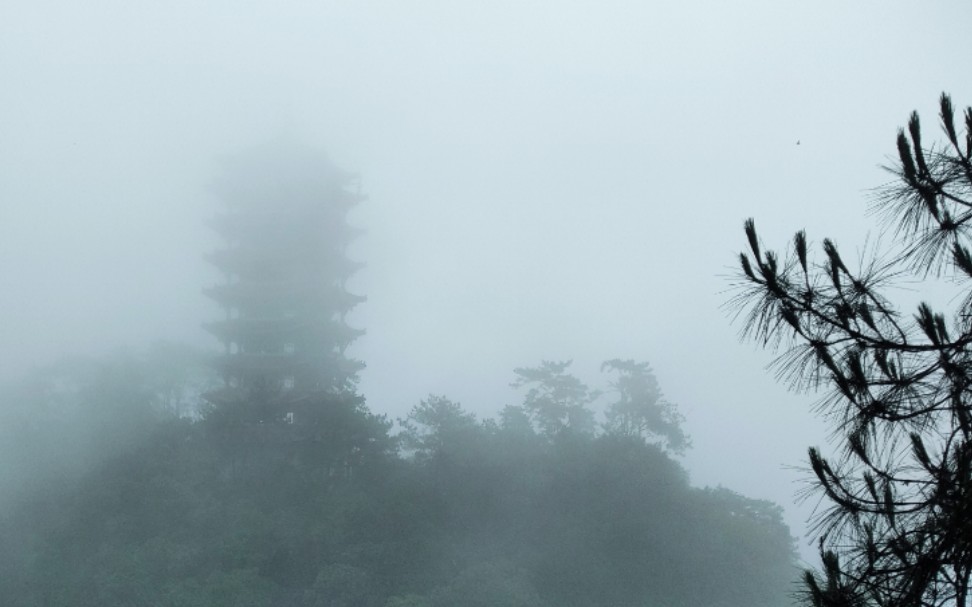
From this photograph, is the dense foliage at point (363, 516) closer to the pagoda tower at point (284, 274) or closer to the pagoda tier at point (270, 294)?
the pagoda tower at point (284, 274)

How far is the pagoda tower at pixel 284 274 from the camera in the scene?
541 inches

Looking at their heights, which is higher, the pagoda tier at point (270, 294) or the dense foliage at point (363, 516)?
the pagoda tier at point (270, 294)

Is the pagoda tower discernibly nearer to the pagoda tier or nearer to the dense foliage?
the pagoda tier

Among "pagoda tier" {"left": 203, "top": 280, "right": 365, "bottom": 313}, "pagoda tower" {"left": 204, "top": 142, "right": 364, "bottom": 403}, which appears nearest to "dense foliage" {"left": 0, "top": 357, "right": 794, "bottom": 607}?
"pagoda tower" {"left": 204, "top": 142, "right": 364, "bottom": 403}

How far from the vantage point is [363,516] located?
1062 centimetres

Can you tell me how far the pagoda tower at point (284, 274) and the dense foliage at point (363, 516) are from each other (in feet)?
3.41

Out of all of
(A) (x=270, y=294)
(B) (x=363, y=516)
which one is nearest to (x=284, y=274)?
(A) (x=270, y=294)

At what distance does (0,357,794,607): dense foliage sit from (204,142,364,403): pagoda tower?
104 cm

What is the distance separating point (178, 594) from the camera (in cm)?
865

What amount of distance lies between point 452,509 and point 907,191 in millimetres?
9448

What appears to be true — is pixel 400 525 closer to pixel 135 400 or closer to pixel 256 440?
pixel 256 440

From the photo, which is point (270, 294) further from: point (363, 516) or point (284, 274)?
point (363, 516)

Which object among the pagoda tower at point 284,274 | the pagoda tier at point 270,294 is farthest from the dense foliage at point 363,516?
the pagoda tier at point 270,294

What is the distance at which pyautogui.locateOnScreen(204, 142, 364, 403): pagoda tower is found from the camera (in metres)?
13.7
